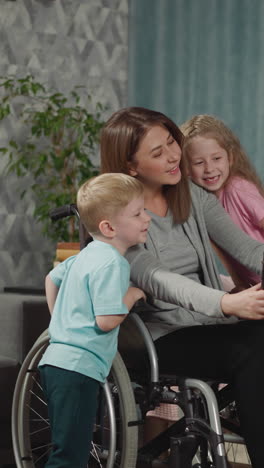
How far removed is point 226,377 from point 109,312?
29cm

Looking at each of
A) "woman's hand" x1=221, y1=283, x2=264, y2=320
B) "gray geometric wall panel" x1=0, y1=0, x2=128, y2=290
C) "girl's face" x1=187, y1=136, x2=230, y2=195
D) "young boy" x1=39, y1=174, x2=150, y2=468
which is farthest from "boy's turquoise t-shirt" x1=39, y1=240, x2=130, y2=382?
"gray geometric wall panel" x1=0, y1=0, x2=128, y2=290

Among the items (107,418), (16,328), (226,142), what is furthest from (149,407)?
(16,328)

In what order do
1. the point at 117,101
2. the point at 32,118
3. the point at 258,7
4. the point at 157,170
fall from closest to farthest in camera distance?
the point at 157,170 → the point at 258,7 → the point at 32,118 → the point at 117,101

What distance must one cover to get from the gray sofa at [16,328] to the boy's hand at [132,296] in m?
0.82

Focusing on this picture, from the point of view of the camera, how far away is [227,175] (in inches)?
79.2

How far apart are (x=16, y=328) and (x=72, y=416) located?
0.85 meters

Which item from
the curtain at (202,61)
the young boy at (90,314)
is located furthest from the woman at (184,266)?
the curtain at (202,61)

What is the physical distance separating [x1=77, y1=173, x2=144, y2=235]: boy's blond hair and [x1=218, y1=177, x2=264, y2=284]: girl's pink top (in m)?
0.38

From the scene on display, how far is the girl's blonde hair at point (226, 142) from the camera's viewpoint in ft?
6.63

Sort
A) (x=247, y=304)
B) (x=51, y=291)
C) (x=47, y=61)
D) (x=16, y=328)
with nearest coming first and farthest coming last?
(x=247, y=304)
(x=51, y=291)
(x=16, y=328)
(x=47, y=61)

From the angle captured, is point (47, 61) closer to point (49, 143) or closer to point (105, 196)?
point (49, 143)

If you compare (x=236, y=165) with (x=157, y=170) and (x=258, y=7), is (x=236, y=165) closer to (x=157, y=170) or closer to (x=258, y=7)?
(x=157, y=170)

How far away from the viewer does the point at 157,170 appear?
1852 mm

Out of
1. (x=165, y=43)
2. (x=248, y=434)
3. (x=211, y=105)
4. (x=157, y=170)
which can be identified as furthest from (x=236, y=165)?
(x=165, y=43)
